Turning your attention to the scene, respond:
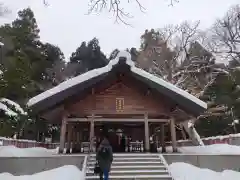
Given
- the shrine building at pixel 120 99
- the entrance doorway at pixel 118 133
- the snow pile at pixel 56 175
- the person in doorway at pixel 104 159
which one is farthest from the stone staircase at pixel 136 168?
the entrance doorway at pixel 118 133

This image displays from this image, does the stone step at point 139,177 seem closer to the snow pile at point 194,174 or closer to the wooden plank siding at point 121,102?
the snow pile at point 194,174

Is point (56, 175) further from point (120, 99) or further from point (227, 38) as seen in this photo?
point (227, 38)

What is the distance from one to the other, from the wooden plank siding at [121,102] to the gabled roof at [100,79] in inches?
41.1

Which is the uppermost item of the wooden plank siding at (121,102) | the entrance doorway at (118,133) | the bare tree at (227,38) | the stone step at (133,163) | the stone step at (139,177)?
the bare tree at (227,38)

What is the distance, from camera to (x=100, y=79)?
513 inches

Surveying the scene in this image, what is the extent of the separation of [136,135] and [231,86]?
10238 millimetres

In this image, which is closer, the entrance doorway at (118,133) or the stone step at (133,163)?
the stone step at (133,163)

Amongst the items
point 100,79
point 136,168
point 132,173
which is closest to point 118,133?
point 100,79

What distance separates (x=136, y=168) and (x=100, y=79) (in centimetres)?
424

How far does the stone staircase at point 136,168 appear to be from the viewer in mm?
10203

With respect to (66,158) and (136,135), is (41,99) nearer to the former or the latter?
(66,158)

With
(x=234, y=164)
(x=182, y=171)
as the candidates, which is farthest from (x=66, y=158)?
(x=234, y=164)

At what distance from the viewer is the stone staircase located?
402 inches

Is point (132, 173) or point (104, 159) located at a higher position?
point (104, 159)
